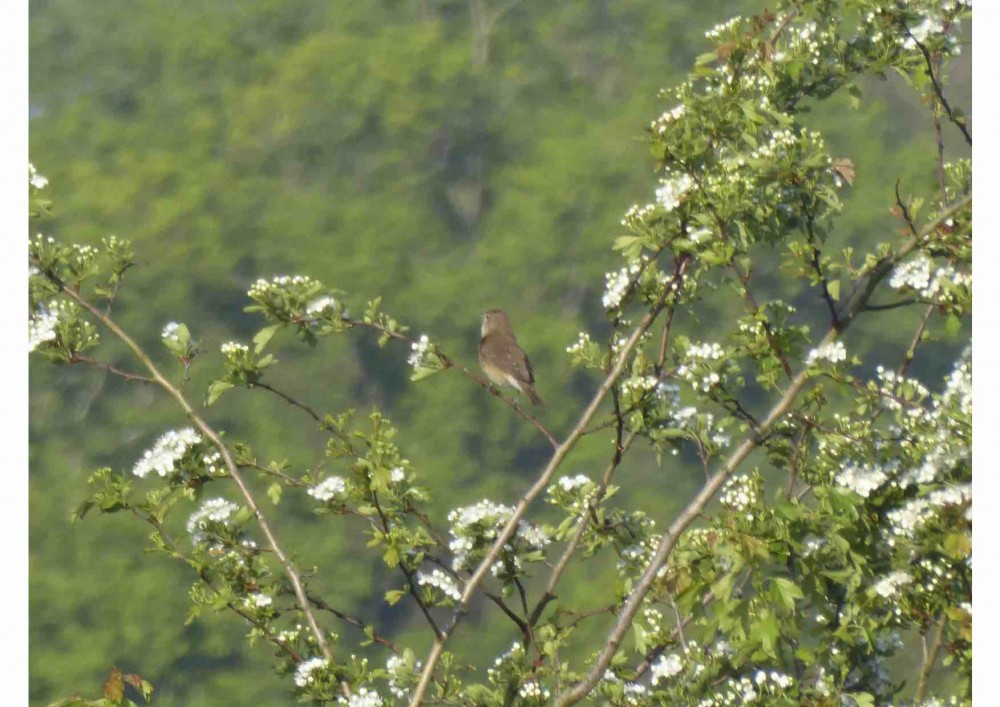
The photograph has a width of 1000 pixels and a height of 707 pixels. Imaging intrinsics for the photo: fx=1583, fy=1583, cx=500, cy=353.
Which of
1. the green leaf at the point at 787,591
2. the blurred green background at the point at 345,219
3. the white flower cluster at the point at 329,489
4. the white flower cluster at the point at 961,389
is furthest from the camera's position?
the blurred green background at the point at 345,219

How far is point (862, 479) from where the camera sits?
2.62 meters

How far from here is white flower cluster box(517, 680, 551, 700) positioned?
9.28 feet

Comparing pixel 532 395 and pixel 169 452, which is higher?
pixel 532 395

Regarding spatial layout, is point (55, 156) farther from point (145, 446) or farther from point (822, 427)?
point (822, 427)

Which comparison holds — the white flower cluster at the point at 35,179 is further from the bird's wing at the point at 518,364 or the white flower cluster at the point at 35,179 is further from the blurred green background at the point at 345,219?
the blurred green background at the point at 345,219

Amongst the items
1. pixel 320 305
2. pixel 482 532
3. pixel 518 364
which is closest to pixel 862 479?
pixel 482 532

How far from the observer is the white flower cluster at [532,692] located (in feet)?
9.28

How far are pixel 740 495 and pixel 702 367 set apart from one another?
26 centimetres

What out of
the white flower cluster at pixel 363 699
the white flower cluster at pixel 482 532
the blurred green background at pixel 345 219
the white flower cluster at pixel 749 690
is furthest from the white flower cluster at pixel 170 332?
the blurred green background at pixel 345 219

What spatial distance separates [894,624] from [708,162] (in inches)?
33.8

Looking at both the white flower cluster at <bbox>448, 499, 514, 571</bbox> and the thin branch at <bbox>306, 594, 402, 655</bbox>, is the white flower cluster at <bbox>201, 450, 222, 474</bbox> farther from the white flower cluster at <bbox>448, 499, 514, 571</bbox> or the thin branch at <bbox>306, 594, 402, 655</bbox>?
the white flower cluster at <bbox>448, 499, 514, 571</bbox>

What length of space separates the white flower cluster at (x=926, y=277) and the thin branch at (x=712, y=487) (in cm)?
4

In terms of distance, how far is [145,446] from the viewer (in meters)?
15.6

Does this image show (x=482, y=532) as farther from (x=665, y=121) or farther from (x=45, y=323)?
(x=45, y=323)
